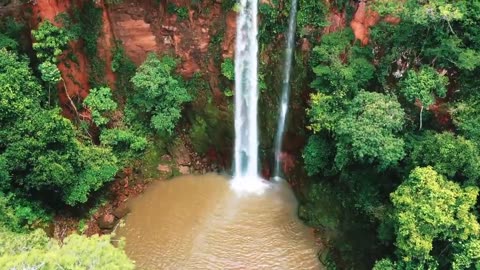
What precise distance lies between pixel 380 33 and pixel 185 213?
8.34 meters

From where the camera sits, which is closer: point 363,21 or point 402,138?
point 402,138

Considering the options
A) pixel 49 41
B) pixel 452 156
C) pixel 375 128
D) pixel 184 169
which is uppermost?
pixel 49 41

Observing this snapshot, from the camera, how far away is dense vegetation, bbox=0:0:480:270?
1012cm

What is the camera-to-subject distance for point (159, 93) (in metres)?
15.0

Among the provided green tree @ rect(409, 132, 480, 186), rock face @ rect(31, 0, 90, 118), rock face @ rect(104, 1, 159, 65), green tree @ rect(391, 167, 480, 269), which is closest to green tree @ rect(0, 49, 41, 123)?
rock face @ rect(31, 0, 90, 118)

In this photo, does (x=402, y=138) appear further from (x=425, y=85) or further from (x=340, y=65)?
(x=340, y=65)

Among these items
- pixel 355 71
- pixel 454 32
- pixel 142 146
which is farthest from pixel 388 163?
pixel 142 146

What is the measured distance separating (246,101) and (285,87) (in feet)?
5.08

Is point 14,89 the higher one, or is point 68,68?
point 68,68

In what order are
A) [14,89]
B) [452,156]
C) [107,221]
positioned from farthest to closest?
[107,221], [14,89], [452,156]

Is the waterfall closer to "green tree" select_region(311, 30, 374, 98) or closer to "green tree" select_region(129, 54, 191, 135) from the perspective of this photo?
"green tree" select_region(129, 54, 191, 135)

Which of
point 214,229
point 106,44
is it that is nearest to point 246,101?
point 214,229

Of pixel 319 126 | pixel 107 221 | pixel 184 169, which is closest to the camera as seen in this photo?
pixel 319 126

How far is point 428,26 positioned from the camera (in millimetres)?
11195
